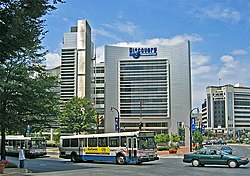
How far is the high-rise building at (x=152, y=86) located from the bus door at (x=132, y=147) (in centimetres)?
8316

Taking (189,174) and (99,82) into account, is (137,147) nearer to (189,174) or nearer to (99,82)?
(189,174)

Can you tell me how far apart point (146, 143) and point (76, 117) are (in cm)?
3586

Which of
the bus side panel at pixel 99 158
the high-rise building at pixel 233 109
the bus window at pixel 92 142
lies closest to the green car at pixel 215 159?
the bus side panel at pixel 99 158

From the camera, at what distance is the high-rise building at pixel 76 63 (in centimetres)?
10900

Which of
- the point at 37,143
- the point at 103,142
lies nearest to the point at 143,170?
the point at 103,142

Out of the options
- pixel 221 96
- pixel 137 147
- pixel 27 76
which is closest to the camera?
pixel 27 76

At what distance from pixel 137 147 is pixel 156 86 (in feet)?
280

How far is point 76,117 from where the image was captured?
63031 millimetres

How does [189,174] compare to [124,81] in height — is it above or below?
below

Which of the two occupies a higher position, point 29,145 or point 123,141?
point 123,141

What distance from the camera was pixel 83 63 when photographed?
110 m

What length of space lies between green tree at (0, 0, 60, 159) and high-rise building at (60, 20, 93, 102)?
80348mm

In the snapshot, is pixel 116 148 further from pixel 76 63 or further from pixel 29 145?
pixel 76 63

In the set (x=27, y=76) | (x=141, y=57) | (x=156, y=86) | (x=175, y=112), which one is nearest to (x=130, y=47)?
(x=141, y=57)
